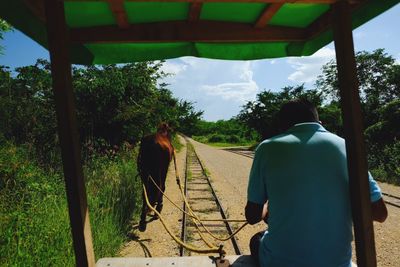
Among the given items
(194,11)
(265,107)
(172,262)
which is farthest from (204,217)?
(265,107)

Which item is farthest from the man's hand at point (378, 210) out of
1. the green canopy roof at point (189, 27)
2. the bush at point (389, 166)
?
the bush at point (389, 166)

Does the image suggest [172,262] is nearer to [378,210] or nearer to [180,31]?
[378,210]

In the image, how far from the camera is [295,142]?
2.24m

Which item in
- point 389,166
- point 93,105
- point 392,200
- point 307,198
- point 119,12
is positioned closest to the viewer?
point 307,198

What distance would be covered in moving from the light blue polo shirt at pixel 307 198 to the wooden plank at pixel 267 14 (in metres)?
1.12

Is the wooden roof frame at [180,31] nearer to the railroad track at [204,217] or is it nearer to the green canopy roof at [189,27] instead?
the green canopy roof at [189,27]

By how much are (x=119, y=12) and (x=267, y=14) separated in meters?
1.22

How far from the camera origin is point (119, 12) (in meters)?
2.86

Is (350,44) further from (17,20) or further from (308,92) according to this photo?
(308,92)

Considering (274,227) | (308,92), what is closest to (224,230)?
(274,227)

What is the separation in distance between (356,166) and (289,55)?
188cm

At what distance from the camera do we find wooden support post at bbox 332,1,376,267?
2.30 metres

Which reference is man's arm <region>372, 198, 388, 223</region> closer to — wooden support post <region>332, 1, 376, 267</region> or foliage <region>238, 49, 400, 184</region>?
wooden support post <region>332, 1, 376, 267</region>

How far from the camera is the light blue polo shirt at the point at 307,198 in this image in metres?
2.18
